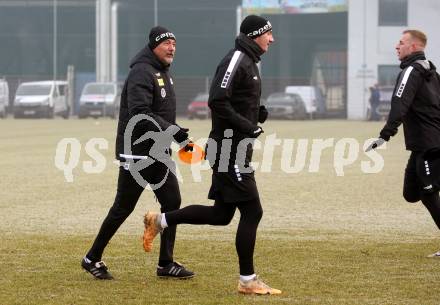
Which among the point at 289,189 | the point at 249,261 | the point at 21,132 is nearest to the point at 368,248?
the point at 249,261

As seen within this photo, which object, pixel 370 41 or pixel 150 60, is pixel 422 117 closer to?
pixel 150 60

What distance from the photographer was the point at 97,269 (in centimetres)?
883

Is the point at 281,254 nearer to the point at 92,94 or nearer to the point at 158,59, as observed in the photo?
the point at 158,59

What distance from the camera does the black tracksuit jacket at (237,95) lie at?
317 inches

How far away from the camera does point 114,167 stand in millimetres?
21938

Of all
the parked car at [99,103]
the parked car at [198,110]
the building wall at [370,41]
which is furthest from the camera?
the building wall at [370,41]

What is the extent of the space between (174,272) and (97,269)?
24.1 inches

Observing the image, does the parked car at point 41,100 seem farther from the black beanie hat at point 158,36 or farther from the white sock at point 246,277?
the white sock at point 246,277

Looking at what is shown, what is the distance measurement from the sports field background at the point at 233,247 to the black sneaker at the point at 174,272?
3.5 inches

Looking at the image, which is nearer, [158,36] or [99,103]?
[158,36]

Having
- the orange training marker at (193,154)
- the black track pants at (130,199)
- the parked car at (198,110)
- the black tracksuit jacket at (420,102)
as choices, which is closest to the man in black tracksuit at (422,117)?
the black tracksuit jacket at (420,102)

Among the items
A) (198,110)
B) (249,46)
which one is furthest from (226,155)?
(198,110)

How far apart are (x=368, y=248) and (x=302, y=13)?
56.9 meters

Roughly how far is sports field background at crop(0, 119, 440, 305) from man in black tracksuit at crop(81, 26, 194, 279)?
218 mm
